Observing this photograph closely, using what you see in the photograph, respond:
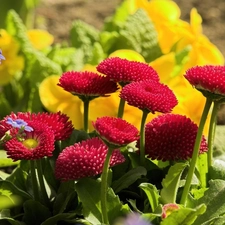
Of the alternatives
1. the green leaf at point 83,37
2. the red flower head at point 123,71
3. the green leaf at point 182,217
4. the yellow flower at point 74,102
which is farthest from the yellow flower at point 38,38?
the green leaf at point 182,217

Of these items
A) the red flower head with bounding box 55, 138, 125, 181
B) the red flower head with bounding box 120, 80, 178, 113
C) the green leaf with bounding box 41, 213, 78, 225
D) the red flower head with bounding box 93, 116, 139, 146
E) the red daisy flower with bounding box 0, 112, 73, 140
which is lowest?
the green leaf with bounding box 41, 213, 78, 225

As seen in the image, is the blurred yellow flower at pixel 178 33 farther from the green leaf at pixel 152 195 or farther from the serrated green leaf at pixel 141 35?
the green leaf at pixel 152 195

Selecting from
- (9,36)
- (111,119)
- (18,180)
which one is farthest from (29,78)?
(111,119)

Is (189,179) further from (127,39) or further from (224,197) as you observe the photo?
(127,39)

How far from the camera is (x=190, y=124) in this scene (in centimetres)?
117

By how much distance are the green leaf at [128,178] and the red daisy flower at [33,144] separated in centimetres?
16

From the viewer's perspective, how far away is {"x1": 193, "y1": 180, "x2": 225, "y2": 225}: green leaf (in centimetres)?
109

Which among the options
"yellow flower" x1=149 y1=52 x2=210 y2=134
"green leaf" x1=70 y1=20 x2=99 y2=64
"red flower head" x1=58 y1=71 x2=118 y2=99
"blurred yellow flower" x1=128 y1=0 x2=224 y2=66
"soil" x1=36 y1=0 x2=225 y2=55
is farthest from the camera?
"soil" x1=36 y1=0 x2=225 y2=55

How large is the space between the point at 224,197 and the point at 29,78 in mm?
1038

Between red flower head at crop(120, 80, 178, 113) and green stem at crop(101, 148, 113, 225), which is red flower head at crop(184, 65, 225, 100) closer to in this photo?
red flower head at crop(120, 80, 178, 113)

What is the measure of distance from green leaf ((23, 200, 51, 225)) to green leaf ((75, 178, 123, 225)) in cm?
11

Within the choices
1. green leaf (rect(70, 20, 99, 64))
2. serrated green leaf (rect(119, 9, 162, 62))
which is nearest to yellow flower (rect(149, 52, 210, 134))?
serrated green leaf (rect(119, 9, 162, 62))

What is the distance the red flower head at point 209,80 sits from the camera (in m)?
1.03

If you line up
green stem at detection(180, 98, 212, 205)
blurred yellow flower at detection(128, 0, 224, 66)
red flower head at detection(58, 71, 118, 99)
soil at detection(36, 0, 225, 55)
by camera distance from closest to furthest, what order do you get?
green stem at detection(180, 98, 212, 205)
red flower head at detection(58, 71, 118, 99)
blurred yellow flower at detection(128, 0, 224, 66)
soil at detection(36, 0, 225, 55)
